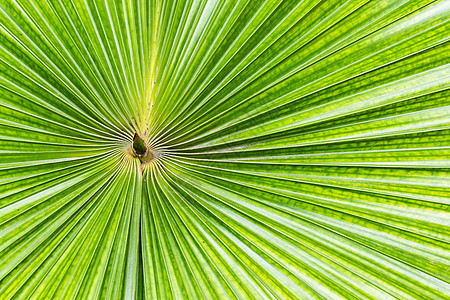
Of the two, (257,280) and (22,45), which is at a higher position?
(22,45)

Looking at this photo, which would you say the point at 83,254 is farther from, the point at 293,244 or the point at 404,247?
the point at 404,247

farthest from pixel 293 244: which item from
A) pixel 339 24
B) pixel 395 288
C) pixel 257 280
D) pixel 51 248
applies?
pixel 51 248

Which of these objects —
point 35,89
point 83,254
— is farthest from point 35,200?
point 35,89

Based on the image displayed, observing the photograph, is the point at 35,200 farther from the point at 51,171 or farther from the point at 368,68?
the point at 368,68

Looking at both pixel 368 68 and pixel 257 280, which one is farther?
pixel 257 280

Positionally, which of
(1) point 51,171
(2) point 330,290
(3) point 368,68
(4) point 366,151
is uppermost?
Answer: (3) point 368,68

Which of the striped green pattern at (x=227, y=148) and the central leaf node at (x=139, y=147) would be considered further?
the central leaf node at (x=139, y=147)

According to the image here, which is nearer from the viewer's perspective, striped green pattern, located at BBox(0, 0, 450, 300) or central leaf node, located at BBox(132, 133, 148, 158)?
striped green pattern, located at BBox(0, 0, 450, 300)
